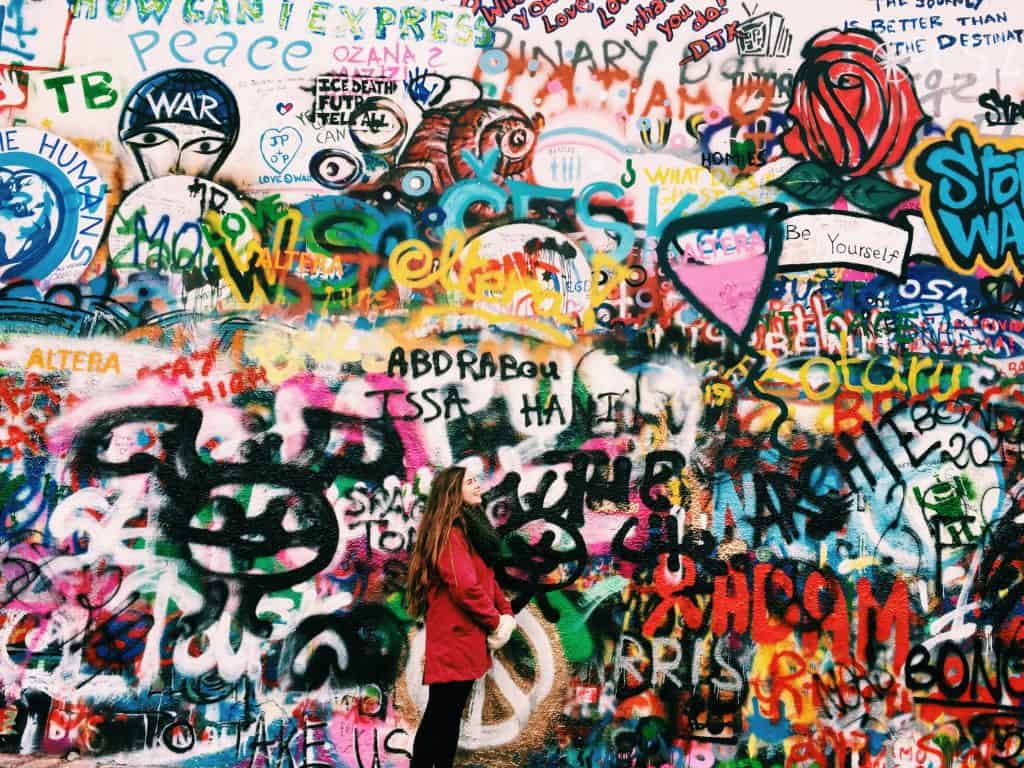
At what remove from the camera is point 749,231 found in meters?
5.34

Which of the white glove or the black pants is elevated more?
the white glove

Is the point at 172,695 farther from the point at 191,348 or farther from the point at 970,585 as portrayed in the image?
the point at 970,585

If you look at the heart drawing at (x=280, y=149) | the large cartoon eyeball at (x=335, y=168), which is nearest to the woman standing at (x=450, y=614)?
the large cartoon eyeball at (x=335, y=168)

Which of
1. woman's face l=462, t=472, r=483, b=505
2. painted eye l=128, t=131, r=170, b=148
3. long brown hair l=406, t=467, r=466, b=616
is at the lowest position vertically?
long brown hair l=406, t=467, r=466, b=616

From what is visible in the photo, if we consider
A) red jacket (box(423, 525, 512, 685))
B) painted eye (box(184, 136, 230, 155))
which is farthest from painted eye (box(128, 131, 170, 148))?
red jacket (box(423, 525, 512, 685))

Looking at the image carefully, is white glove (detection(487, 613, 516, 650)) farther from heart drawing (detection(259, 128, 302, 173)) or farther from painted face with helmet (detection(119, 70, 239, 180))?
painted face with helmet (detection(119, 70, 239, 180))

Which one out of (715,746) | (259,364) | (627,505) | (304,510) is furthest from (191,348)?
(715,746)

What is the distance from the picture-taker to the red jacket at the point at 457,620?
445 cm

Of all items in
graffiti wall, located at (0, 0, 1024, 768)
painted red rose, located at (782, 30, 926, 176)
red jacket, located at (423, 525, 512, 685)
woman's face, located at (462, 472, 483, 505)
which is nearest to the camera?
red jacket, located at (423, 525, 512, 685)

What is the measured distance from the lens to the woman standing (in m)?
4.46

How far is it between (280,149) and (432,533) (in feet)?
7.76

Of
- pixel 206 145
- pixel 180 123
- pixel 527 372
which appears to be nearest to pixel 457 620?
pixel 527 372

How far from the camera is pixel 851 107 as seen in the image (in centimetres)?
538

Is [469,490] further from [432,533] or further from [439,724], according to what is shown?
[439,724]
